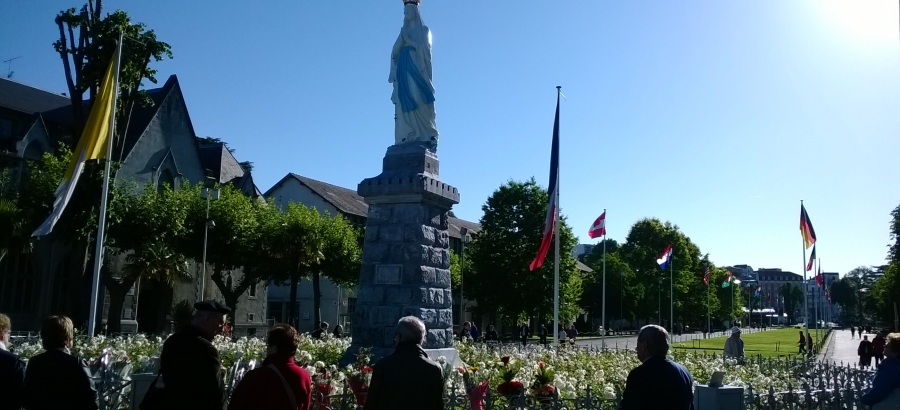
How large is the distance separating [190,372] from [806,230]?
32.3 m

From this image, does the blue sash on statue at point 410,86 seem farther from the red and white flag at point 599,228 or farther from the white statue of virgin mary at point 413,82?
the red and white flag at point 599,228

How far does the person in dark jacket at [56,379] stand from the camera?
5.90 m

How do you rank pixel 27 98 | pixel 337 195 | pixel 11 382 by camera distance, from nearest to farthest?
pixel 11 382
pixel 27 98
pixel 337 195

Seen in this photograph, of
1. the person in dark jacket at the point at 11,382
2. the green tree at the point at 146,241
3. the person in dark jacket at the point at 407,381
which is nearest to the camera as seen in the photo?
the person in dark jacket at the point at 407,381

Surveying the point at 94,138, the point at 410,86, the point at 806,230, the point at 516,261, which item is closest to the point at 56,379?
the point at 410,86

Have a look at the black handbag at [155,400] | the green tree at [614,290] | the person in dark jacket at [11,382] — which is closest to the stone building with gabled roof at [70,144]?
the person in dark jacket at [11,382]

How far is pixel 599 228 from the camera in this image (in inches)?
1250

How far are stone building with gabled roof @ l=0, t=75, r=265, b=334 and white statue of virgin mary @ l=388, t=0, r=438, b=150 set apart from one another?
639 inches

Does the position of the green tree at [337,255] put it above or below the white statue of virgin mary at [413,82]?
below

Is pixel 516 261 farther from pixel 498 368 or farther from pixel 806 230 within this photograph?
pixel 498 368

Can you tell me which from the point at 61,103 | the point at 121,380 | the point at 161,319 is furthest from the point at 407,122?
the point at 61,103

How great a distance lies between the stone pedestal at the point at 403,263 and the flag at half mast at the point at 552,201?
5.96 meters

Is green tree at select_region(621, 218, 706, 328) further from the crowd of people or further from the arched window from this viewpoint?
the crowd of people

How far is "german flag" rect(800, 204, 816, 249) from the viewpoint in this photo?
3200 centimetres
